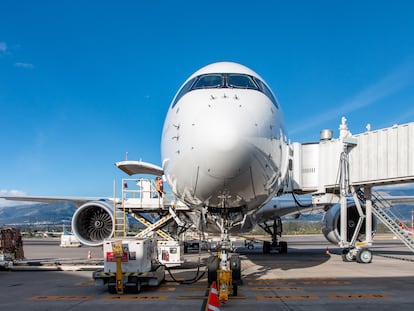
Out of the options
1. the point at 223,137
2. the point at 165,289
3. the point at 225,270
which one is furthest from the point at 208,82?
the point at 165,289

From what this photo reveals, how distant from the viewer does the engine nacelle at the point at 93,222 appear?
16892 millimetres

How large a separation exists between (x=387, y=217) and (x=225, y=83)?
389 inches

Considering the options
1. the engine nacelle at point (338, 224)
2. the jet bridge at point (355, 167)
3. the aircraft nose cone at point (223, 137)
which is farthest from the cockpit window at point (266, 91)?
the engine nacelle at point (338, 224)

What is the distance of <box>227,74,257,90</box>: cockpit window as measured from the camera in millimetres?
8602

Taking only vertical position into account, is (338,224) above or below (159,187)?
below

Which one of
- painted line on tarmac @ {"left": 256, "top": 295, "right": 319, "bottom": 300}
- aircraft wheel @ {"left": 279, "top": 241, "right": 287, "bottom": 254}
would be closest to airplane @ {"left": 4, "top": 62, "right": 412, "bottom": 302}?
painted line on tarmac @ {"left": 256, "top": 295, "right": 319, "bottom": 300}

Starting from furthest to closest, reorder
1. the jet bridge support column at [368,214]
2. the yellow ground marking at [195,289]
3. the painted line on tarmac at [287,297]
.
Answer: the jet bridge support column at [368,214] → the yellow ground marking at [195,289] → the painted line on tarmac at [287,297]

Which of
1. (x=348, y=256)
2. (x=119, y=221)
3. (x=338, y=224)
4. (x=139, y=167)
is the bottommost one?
(x=348, y=256)

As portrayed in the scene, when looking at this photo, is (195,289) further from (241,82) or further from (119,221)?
(119,221)

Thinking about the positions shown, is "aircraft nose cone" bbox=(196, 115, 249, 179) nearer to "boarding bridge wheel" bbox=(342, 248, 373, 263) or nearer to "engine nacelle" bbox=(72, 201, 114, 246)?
"boarding bridge wheel" bbox=(342, 248, 373, 263)

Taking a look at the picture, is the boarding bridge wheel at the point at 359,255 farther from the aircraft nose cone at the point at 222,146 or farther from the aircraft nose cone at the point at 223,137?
the aircraft nose cone at the point at 223,137

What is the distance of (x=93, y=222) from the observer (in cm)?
1744

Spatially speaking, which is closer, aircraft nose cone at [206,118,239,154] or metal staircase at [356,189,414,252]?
aircraft nose cone at [206,118,239,154]

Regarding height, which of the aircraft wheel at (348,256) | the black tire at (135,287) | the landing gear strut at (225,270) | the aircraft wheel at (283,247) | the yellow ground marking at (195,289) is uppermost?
the landing gear strut at (225,270)
